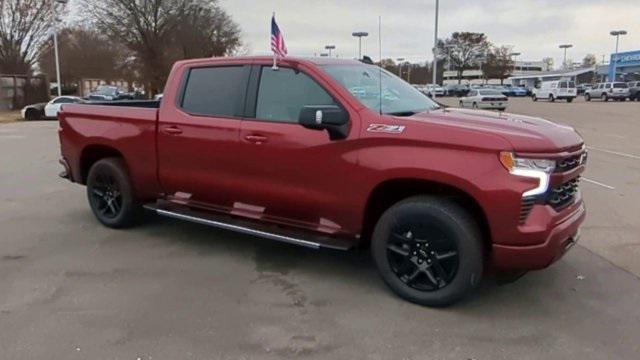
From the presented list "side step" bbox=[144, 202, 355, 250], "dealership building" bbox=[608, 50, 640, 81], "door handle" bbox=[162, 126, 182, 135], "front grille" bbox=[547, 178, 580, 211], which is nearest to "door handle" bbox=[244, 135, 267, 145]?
"side step" bbox=[144, 202, 355, 250]

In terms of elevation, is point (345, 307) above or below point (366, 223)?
below

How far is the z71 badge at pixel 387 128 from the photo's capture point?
14.0 ft

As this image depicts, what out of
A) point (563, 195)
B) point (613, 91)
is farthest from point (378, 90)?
point (613, 91)

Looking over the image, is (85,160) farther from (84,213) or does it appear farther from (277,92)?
(277,92)

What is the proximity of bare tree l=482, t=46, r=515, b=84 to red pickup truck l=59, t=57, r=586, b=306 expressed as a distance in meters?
103

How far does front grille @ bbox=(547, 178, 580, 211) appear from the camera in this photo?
4.02m

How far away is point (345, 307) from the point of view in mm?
4371

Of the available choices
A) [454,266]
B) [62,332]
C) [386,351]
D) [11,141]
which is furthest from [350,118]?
[11,141]

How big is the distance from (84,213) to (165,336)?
4.13m

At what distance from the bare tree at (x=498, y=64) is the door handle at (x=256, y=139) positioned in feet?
341

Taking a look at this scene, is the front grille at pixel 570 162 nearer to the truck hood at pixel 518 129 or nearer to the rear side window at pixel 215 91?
the truck hood at pixel 518 129

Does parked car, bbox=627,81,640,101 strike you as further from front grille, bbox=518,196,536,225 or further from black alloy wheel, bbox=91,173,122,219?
front grille, bbox=518,196,536,225

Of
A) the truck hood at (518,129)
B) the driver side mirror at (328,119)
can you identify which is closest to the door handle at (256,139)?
the driver side mirror at (328,119)

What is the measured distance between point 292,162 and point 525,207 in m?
1.90
